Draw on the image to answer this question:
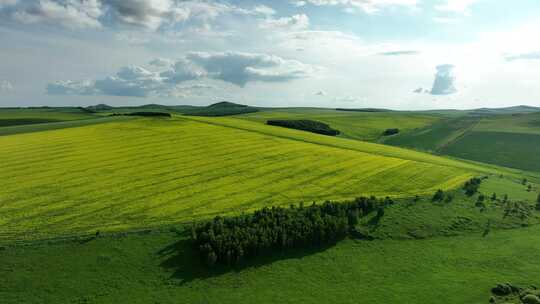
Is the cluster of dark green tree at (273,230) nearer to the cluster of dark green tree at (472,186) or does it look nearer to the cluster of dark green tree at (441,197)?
the cluster of dark green tree at (441,197)

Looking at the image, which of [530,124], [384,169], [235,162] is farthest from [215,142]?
[530,124]

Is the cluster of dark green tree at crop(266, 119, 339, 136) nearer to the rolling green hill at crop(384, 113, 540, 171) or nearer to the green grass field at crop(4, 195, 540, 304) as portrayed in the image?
the rolling green hill at crop(384, 113, 540, 171)

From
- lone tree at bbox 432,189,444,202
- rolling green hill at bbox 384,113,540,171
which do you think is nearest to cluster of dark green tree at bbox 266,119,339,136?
rolling green hill at bbox 384,113,540,171

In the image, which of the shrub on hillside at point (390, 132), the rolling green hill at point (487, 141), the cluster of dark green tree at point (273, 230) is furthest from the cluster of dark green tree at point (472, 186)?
the shrub on hillside at point (390, 132)

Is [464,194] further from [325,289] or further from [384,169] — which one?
[325,289]

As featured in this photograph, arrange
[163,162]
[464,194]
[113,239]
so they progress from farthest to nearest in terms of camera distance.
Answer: [163,162], [464,194], [113,239]

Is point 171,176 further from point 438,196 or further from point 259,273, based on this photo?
point 438,196
